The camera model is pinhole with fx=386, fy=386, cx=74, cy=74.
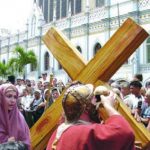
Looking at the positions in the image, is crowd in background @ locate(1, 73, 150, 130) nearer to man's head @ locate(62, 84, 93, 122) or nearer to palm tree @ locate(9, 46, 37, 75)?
man's head @ locate(62, 84, 93, 122)

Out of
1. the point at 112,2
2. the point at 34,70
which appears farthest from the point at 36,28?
the point at 112,2

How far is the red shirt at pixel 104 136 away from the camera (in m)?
2.09

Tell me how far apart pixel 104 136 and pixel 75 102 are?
0.87ft

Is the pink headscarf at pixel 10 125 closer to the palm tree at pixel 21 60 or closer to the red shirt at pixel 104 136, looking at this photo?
the red shirt at pixel 104 136

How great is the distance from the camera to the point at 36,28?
28797 mm

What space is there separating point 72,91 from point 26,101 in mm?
6111

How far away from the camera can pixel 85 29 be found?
77.9ft

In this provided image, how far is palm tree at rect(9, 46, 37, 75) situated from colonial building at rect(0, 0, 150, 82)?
1.17 m

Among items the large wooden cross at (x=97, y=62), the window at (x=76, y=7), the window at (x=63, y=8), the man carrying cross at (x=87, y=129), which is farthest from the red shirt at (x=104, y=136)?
the window at (x=63, y=8)

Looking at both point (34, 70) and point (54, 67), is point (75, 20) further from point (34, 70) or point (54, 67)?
point (34, 70)

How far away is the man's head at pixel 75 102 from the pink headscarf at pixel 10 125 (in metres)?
1.21

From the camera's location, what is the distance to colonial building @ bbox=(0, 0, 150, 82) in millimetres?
20078

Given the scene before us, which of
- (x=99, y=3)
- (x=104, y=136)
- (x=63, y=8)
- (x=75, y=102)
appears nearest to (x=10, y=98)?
(x=75, y=102)

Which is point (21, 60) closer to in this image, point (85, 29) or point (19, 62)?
point (19, 62)
